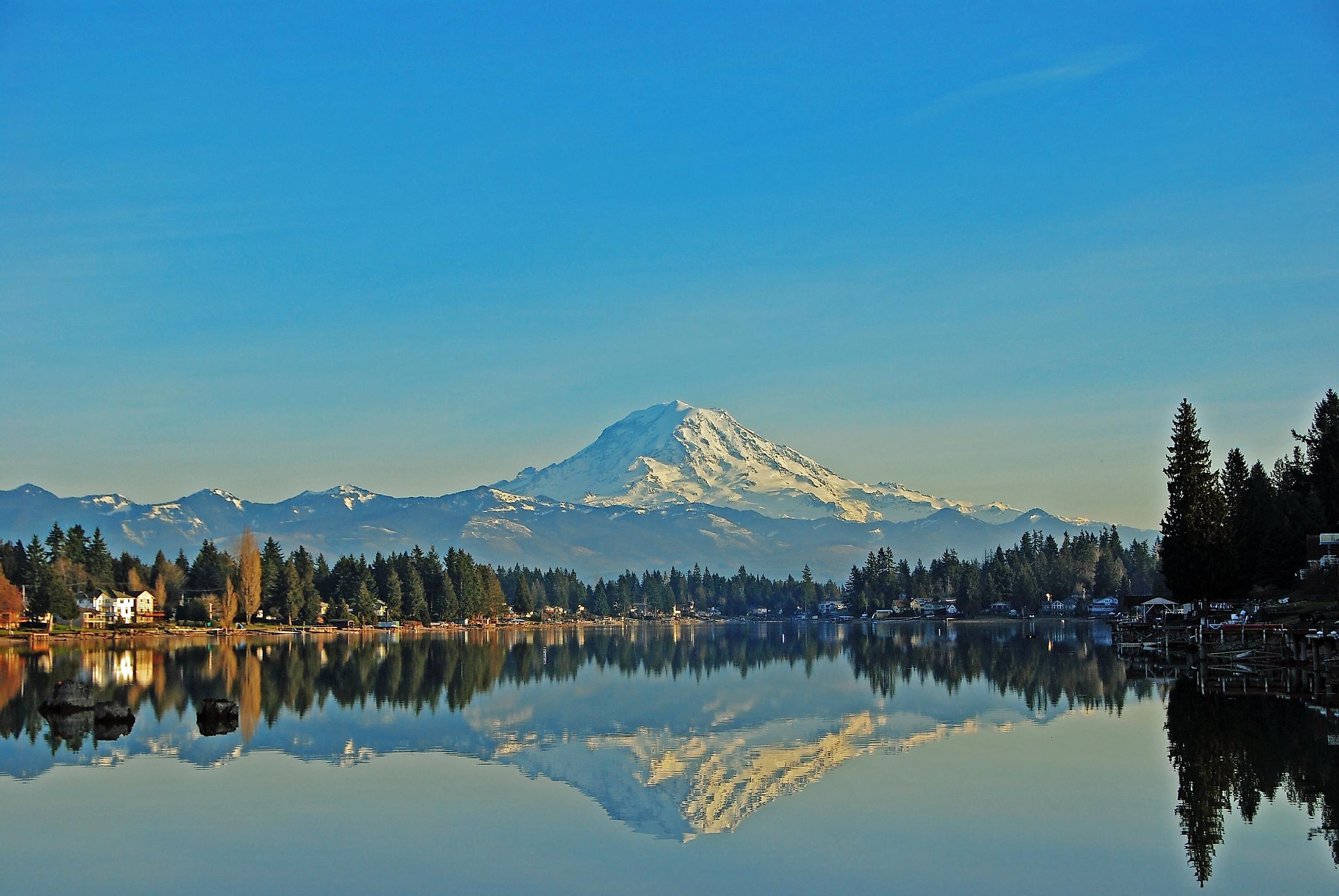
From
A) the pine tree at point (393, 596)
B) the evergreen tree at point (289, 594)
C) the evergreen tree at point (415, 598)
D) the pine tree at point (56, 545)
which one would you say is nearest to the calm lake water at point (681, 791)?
the pine tree at point (56, 545)

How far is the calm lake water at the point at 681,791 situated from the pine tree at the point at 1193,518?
33361mm

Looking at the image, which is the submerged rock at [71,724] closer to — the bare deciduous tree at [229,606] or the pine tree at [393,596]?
the bare deciduous tree at [229,606]

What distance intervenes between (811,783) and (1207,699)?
22.9 meters

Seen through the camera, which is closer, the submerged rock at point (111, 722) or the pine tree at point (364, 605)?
the submerged rock at point (111, 722)

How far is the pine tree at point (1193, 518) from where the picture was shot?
89.8 metres

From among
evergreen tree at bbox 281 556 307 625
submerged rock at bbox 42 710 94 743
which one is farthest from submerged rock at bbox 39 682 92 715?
evergreen tree at bbox 281 556 307 625

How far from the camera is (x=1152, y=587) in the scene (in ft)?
637

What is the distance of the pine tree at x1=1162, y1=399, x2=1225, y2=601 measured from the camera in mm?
89750

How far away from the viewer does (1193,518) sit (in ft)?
294

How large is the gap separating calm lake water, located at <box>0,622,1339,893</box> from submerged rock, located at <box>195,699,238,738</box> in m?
0.49

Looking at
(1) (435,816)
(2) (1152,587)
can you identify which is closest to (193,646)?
(1) (435,816)

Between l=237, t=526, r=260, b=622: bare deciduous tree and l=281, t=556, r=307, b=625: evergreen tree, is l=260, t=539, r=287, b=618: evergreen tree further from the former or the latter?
l=237, t=526, r=260, b=622: bare deciduous tree

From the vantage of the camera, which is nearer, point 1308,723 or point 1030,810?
point 1030,810

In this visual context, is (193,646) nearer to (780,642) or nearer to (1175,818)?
(780,642)
